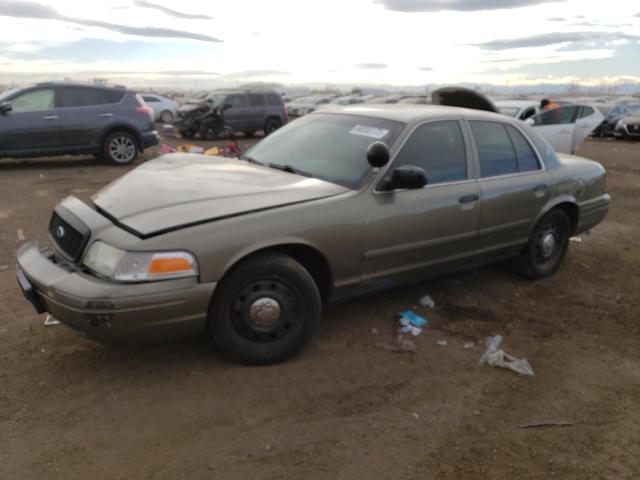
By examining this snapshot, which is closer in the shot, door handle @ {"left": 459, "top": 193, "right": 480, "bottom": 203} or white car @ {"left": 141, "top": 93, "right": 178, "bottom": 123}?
door handle @ {"left": 459, "top": 193, "right": 480, "bottom": 203}

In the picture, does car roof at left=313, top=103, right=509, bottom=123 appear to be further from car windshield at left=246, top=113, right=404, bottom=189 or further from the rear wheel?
the rear wheel

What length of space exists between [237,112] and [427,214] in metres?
15.0

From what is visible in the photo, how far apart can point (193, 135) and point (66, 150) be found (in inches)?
312

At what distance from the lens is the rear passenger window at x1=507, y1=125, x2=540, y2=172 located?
482cm

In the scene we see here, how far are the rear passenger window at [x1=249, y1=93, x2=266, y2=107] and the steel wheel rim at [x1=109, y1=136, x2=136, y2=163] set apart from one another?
7487mm

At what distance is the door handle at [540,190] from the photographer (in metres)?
4.83

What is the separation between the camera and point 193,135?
60.4ft

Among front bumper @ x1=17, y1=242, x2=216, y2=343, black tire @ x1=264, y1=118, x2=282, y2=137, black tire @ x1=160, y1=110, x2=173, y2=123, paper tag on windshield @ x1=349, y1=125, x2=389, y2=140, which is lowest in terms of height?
black tire @ x1=160, y1=110, x2=173, y2=123

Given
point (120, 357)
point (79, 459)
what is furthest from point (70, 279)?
point (79, 459)

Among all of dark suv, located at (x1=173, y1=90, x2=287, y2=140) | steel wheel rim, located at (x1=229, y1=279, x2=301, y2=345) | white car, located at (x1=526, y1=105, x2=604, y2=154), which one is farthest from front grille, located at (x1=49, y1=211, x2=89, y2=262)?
dark suv, located at (x1=173, y1=90, x2=287, y2=140)

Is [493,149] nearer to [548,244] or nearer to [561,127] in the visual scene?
[548,244]

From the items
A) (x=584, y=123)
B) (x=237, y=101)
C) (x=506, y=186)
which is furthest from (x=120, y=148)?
(x=584, y=123)

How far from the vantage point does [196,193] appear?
3463 millimetres

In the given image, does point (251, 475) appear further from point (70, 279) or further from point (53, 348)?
point (53, 348)
